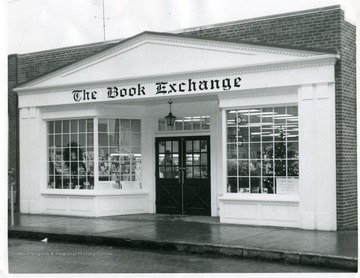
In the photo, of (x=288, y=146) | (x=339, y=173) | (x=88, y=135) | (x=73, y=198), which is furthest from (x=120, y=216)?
(x=339, y=173)

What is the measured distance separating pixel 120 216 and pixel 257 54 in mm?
5486

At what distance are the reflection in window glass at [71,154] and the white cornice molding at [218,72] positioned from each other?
0.95 m

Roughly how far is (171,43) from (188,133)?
8.09ft

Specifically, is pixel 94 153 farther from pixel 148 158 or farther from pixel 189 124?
pixel 189 124

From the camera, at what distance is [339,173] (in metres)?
11.1

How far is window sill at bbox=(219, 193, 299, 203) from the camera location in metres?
11.6

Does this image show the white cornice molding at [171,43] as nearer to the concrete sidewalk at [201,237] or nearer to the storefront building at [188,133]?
the storefront building at [188,133]

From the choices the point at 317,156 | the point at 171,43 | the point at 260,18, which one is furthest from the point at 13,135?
the point at 317,156

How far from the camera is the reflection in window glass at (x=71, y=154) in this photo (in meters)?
14.5

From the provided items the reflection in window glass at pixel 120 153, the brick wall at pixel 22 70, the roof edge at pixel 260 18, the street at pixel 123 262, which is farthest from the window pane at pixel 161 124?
the street at pixel 123 262

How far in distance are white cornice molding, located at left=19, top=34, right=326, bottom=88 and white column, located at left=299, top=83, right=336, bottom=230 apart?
959mm

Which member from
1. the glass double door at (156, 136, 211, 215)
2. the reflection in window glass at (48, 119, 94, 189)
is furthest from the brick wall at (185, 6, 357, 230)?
the reflection in window glass at (48, 119, 94, 189)

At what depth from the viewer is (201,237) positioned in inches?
417

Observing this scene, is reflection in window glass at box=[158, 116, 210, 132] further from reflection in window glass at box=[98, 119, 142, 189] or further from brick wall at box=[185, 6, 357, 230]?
brick wall at box=[185, 6, 357, 230]
